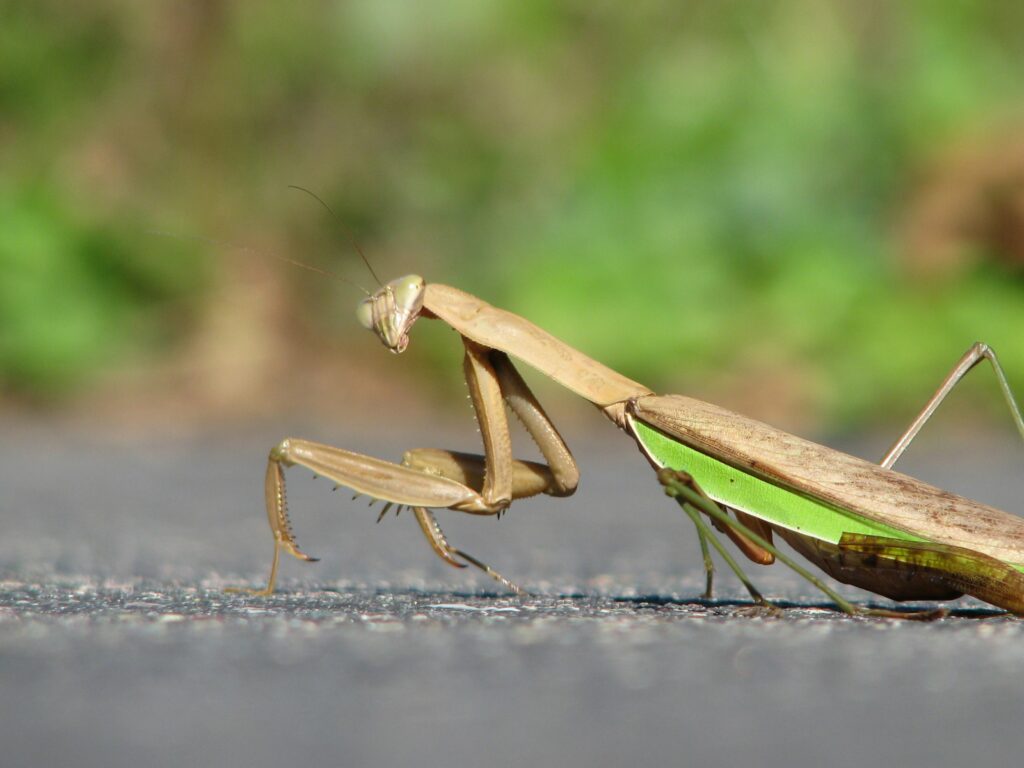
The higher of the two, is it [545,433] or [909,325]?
[909,325]

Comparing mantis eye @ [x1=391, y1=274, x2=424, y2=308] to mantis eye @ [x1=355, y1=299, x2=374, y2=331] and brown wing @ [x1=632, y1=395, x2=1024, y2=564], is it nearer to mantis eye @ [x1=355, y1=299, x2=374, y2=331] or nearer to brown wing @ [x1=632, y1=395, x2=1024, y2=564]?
mantis eye @ [x1=355, y1=299, x2=374, y2=331]

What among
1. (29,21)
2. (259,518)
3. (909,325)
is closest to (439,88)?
(29,21)

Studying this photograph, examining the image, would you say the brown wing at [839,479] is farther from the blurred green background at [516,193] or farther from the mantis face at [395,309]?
the blurred green background at [516,193]

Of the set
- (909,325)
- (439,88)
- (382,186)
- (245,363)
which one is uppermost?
(439,88)

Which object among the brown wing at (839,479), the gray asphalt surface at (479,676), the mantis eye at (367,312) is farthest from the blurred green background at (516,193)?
the brown wing at (839,479)

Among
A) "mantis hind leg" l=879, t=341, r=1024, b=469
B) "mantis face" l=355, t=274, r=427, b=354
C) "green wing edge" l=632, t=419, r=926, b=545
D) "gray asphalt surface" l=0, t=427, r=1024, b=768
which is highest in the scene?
"mantis face" l=355, t=274, r=427, b=354

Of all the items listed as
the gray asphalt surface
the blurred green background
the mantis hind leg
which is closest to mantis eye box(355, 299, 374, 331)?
the gray asphalt surface

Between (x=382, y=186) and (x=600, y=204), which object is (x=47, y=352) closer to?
(x=382, y=186)

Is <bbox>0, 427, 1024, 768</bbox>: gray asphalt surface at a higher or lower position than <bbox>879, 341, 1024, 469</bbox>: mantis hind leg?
lower
